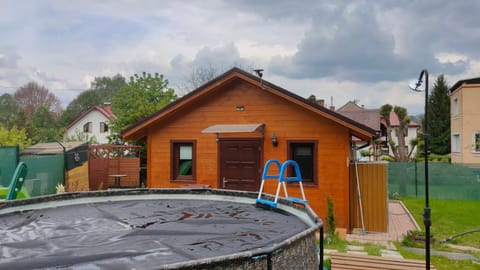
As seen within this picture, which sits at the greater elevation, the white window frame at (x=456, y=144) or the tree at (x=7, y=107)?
the tree at (x=7, y=107)

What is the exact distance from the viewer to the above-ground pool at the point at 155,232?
7.59 feet

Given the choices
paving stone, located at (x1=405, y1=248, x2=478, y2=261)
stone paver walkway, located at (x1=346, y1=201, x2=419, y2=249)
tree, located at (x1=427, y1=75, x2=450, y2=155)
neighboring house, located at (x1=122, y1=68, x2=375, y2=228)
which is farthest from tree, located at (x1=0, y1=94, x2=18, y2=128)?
paving stone, located at (x1=405, y1=248, x2=478, y2=261)

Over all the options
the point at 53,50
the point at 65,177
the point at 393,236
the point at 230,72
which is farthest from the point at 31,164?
the point at 393,236

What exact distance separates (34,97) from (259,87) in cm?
4613

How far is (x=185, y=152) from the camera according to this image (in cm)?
1086

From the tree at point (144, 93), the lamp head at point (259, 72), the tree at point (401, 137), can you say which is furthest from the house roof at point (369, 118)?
the tree at point (144, 93)

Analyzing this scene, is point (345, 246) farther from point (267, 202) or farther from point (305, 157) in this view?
point (267, 202)

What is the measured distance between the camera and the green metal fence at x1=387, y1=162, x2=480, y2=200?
49.6 ft

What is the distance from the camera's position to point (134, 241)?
2.99 m

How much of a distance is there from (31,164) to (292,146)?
25.6ft

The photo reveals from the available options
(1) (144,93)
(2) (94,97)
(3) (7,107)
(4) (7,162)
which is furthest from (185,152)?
(2) (94,97)

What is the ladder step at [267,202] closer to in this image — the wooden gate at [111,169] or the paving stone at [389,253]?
the paving stone at [389,253]

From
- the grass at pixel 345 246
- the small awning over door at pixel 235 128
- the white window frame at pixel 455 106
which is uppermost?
the white window frame at pixel 455 106

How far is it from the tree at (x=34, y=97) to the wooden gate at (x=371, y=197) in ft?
151
